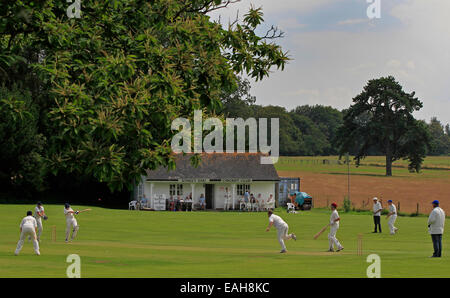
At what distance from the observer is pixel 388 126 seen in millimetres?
101250

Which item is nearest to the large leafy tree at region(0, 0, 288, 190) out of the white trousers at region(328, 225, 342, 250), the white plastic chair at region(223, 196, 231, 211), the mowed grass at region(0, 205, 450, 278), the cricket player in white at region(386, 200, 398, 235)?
the mowed grass at region(0, 205, 450, 278)

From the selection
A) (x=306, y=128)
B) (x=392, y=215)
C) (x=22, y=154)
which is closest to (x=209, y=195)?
(x=22, y=154)

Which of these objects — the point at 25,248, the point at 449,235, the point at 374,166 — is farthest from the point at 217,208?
the point at 374,166

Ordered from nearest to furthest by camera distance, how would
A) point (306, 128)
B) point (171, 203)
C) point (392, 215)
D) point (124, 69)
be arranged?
point (124, 69), point (392, 215), point (171, 203), point (306, 128)

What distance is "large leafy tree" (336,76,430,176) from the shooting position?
9932cm

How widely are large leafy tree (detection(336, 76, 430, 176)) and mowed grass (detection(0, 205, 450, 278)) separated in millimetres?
56679

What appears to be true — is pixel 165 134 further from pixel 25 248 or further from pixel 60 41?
pixel 25 248

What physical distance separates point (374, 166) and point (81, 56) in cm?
11437

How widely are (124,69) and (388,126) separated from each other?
89661mm

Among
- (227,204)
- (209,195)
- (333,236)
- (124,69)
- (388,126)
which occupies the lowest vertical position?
(333,236)

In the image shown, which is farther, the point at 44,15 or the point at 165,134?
the point at 44,15

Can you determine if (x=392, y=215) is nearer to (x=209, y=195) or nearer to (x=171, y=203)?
(x=171, y=203)

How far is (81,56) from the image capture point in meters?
16.9

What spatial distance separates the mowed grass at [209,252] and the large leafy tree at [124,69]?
438cm
